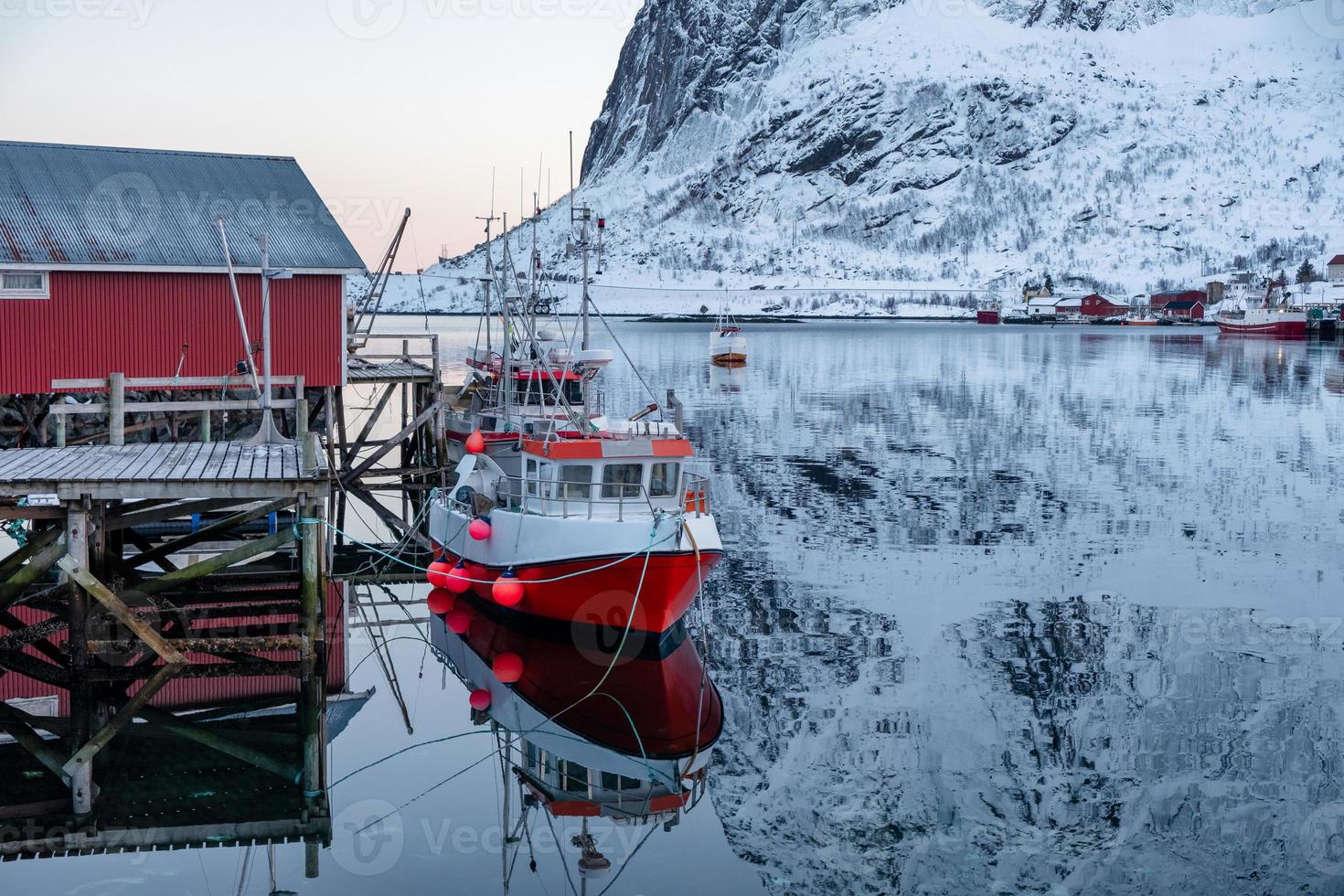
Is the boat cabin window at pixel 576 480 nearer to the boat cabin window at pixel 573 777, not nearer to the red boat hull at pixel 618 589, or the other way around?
the red boat hull at pixel 618 589

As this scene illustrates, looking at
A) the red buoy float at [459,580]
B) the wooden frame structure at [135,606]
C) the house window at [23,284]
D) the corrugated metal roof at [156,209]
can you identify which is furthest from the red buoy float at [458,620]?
the house window at [23,284]

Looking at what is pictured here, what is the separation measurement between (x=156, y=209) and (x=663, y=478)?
43.5ft

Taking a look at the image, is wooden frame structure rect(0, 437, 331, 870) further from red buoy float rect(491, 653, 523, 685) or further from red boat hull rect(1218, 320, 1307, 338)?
red boat hull rect(1218, 320, 1307, 338)

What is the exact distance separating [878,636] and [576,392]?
18267 mm

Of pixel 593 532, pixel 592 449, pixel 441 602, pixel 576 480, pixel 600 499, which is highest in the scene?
pixel 592 449

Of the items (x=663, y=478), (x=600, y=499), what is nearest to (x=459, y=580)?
(x=600, y=499)

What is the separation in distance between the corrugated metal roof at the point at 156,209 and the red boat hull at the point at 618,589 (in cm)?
985

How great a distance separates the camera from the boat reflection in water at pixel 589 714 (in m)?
15.7

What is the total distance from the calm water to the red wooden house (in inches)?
316

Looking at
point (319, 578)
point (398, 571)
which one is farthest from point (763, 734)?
point (398, 571)

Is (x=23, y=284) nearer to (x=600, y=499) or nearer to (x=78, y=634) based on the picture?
(x=78, y=634)

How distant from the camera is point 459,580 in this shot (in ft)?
74.5

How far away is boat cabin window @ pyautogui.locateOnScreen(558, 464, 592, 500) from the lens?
20906 millimetres

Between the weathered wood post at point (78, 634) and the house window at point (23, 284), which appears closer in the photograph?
the weathered wood post at point (78, 634)
